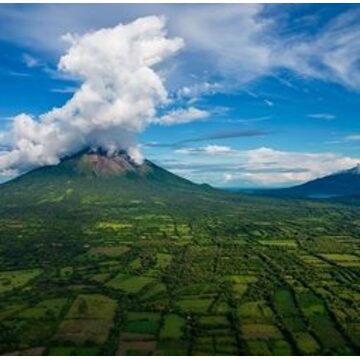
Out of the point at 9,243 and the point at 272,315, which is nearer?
the point at 272,315

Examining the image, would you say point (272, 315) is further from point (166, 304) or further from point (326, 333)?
point (166, 304)

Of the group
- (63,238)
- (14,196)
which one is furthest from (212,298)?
(14,196)

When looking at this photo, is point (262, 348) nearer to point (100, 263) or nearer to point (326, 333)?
point (326, 333)

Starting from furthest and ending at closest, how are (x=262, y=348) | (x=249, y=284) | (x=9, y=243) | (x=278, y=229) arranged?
(x=278, y=229) → (x=9, y=243) → (x=249, y=284) → (x=262, y=348)

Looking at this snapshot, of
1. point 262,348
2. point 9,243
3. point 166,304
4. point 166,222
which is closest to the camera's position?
point 262,348

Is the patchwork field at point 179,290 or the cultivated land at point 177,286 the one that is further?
the cultivated land at point 177,286

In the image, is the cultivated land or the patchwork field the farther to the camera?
the cultivated land

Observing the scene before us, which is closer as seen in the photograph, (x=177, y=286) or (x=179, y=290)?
(x=179, y=290)
